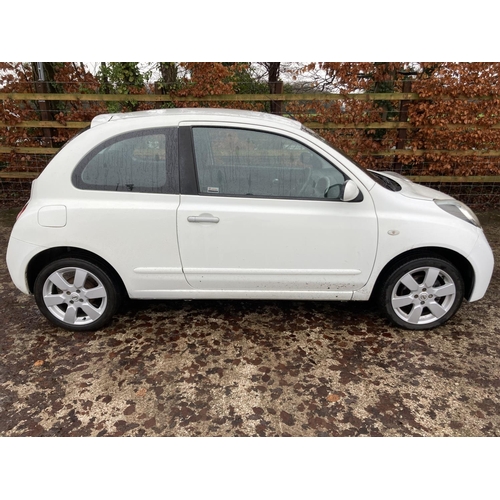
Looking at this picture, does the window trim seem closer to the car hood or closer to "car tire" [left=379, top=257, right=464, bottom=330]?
the car hood

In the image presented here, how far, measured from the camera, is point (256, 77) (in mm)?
6672

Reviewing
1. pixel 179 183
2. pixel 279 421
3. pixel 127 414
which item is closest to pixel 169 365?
pixel 127 414

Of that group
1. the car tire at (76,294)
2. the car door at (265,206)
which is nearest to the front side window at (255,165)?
the car door at (265,206)

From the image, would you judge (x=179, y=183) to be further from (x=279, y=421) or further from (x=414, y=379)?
(x=414, y=379)

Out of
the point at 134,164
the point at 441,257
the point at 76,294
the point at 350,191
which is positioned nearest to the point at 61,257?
the point at 76,294

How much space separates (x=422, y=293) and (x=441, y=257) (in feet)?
1.09

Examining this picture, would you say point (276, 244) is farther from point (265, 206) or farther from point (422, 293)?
point (422, 293)

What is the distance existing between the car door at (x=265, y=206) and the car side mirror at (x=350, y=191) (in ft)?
0.20

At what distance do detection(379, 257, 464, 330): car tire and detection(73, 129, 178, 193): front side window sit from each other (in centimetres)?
193

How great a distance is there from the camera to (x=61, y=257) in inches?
122

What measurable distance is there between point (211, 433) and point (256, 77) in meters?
6.01

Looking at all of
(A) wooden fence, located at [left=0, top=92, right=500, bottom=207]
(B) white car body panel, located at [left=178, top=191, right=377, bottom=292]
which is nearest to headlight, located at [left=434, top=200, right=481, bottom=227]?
(B) white car body panel, located at [left=178, top=191, right=377, bottom=292]

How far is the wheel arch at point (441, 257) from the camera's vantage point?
311cm

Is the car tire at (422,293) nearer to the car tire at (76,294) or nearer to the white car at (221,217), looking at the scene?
the white car at (221,217)
